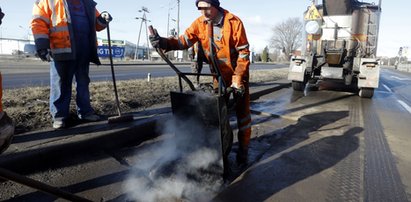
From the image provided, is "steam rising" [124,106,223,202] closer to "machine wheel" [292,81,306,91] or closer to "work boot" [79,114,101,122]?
"work boot" [79,114,101,122]

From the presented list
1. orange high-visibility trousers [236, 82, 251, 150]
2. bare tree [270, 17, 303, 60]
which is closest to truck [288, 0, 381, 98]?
orange high-visibility trousers [236, 82, 251, 150]

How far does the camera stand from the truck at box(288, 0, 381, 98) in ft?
31.0

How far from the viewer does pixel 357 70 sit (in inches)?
369

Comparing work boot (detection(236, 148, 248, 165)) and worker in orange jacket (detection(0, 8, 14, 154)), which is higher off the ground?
worker in orange jacket (detection(0, 8, 14, 154))

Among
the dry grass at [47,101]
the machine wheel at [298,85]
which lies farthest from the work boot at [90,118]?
the machine wheel at [298,85]

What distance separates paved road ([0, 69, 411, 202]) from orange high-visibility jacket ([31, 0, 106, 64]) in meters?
1.36

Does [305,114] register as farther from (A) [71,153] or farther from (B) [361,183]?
(A) [71,153]

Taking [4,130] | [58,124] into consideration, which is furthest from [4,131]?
[58,124]

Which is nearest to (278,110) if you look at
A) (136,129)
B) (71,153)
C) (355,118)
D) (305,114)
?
(305,114)

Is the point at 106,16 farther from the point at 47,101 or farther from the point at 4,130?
the point at 4,130

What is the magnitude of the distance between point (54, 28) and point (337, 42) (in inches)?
362

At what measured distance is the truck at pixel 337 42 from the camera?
9453 millimetres

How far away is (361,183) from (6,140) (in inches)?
122

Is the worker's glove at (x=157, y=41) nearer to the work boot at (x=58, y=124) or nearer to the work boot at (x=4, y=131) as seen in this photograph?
the work boot at (x=4, y=131)
